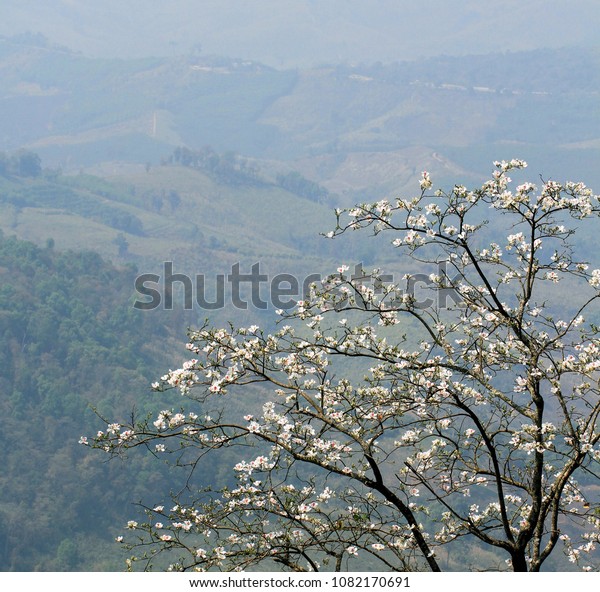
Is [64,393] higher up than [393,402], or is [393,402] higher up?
[393,402]

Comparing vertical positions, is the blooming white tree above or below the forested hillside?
above

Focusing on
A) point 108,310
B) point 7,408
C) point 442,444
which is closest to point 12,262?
point 108,310

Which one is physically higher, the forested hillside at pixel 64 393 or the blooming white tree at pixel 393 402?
the blooming white tree at pixel 393 402

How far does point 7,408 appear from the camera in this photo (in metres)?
110

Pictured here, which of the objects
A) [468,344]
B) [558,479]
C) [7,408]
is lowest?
[7,408]

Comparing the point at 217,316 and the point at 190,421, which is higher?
the point at 190,421

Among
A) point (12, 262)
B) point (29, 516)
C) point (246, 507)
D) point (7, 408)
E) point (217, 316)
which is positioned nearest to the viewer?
point (246, 507)

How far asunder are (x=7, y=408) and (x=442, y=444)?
101886 millimetres

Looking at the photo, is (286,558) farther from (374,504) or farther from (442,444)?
(442,444)

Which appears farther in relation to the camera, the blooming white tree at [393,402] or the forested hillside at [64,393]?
the forested hillside at [64,393]

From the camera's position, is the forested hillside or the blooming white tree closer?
the blooming white tree

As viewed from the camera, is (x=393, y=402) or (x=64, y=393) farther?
(x=64, y=393)
